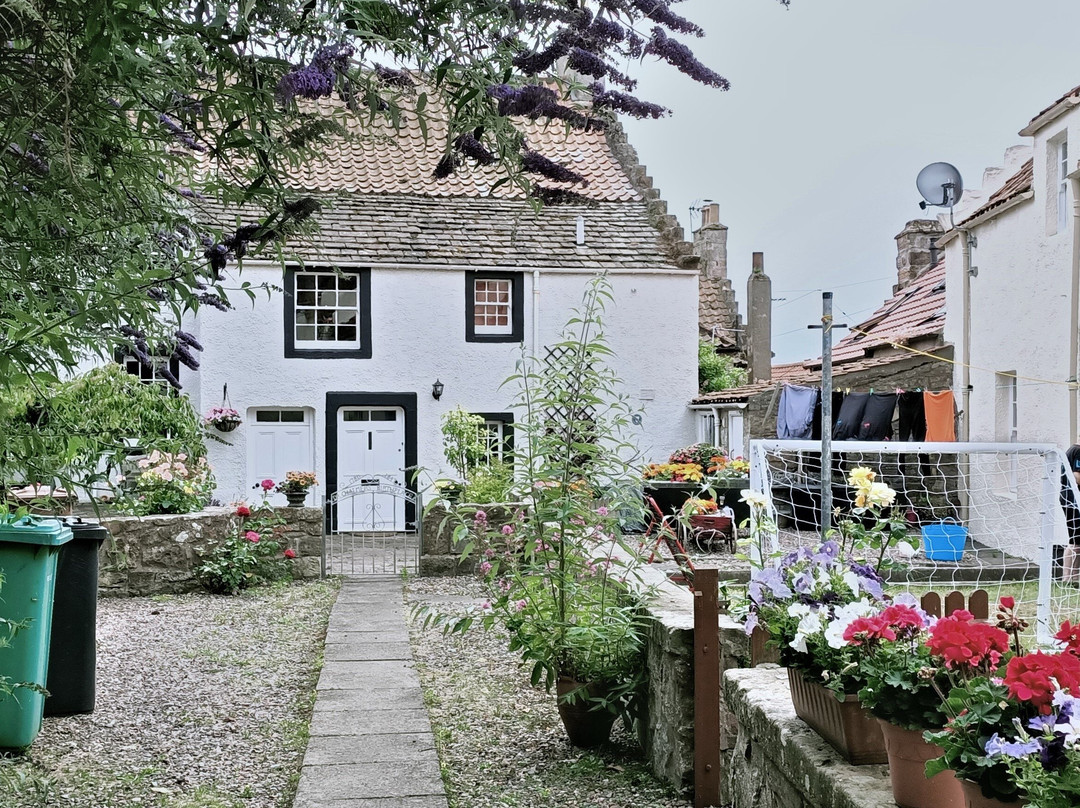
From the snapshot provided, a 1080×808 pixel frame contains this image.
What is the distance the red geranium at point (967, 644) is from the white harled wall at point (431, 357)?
1570cm

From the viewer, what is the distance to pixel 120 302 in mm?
2822

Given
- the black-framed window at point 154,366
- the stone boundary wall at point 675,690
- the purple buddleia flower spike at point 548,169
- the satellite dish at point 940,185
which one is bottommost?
the stone boundary wall at point 675,690

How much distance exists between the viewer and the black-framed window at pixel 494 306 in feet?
62.4

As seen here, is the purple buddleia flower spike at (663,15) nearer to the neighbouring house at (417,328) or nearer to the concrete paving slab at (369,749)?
the concrete paving slab at (369,749)

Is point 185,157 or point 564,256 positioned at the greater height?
point 564,256

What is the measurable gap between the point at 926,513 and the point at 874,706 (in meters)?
14.1

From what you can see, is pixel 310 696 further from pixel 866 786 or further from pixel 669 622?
pixel 866 786

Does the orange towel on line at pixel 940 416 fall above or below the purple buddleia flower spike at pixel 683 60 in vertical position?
below

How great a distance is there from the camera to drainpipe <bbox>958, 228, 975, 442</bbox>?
1479 cm

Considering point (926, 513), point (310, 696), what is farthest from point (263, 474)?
point (310, 696)

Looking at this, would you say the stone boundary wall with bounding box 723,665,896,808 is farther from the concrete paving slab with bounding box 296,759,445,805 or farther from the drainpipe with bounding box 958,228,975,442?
the drainpipe with bounding box 958,228,975,442

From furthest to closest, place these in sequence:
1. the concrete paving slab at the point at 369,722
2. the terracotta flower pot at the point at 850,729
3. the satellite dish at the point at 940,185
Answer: the satellite dish at the point at 940,185 < the concrete paving slab at the point at 369,722 < the terracotta flower pot at the point at 850,729

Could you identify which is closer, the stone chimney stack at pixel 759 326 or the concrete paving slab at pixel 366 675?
the concrete paving slab at pixel 366 675

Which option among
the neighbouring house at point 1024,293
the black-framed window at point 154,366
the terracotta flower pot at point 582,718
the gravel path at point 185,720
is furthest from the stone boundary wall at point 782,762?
the neighbouring house at point 1024,293
